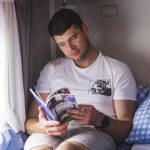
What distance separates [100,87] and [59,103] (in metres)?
0.42

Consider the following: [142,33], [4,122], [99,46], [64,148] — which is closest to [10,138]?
[4,122]

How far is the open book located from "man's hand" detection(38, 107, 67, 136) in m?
0.05

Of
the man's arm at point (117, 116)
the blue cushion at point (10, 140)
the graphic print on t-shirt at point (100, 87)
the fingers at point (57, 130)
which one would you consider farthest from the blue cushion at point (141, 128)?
the blue cushion at point (10, 140)

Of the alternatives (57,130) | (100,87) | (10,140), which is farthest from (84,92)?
(10,140)

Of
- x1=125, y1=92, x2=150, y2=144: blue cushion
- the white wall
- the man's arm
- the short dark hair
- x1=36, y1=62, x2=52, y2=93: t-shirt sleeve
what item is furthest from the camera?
the white wall

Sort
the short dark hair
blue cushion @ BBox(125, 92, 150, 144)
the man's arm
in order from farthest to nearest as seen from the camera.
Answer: the short dark hair
blue cushion @ BBox(125, 92, 150, 144)
the man's arm

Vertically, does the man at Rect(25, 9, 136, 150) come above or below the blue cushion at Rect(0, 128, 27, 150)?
above

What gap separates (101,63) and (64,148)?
2.08 ft

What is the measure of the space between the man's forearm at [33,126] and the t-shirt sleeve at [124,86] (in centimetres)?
45

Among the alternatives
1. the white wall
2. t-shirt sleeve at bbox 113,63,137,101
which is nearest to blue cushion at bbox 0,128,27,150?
t-shirt sleeve at bbox 113,63,137,101

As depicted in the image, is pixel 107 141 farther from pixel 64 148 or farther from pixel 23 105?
pixel 23 105

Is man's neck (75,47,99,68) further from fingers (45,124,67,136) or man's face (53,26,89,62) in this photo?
fingers (45,124,67,136)

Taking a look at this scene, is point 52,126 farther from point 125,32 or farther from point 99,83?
point 125,32

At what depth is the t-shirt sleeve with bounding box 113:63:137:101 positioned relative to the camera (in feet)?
5.99
